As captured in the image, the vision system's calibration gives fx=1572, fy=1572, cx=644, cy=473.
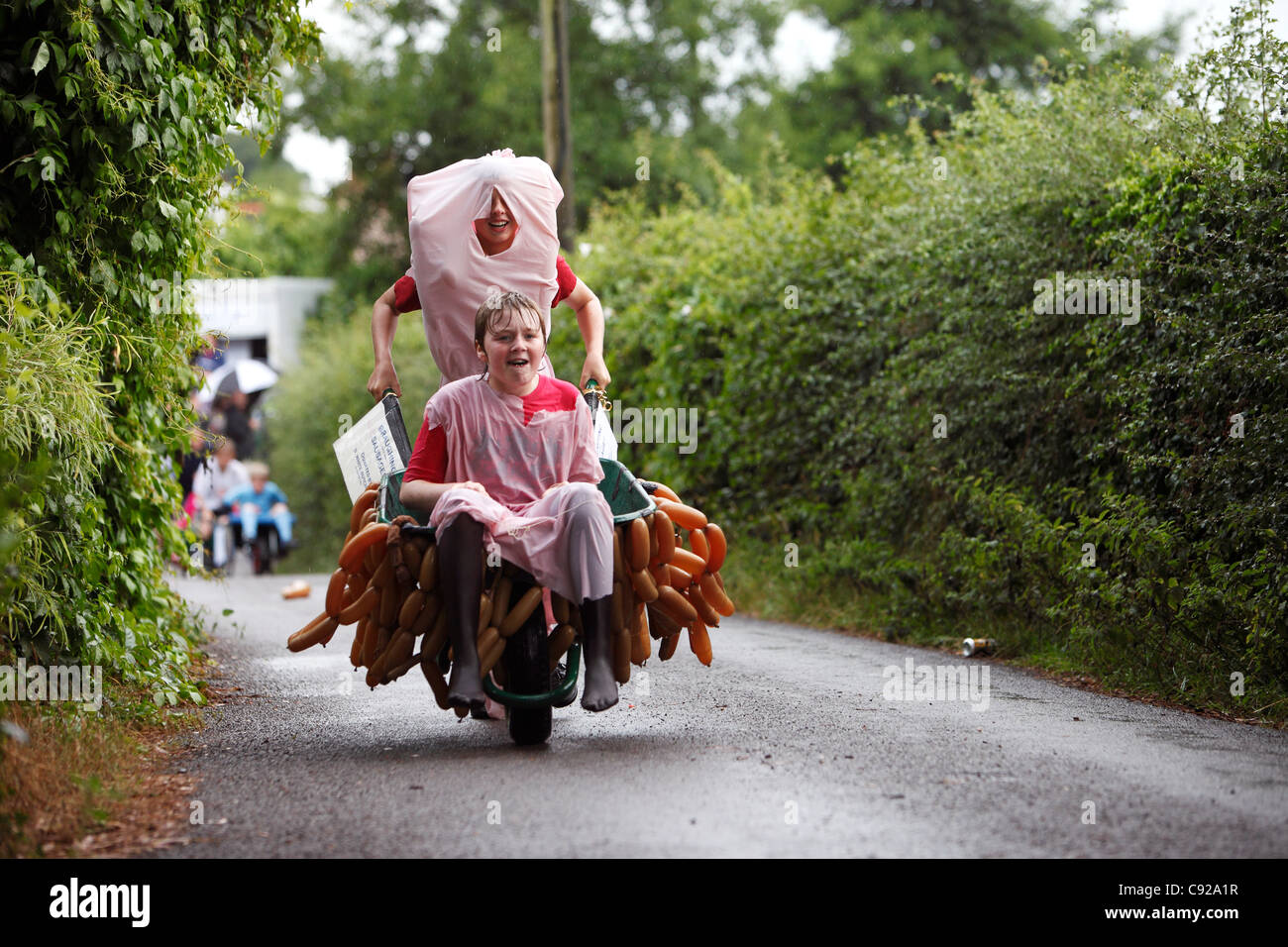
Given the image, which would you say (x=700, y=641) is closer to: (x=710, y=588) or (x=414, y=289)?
(x=710, y=588)

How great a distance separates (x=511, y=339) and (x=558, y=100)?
1632 cm

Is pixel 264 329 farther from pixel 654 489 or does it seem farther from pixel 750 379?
pixel 654 489

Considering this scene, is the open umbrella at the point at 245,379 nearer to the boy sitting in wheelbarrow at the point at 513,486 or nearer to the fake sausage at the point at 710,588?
the boy sitting in wheelbarrow at the point at 513,486

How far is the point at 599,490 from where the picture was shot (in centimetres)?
646

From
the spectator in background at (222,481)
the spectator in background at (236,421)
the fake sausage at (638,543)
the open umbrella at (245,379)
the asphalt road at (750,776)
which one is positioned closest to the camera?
the asphalt road at (750,776)

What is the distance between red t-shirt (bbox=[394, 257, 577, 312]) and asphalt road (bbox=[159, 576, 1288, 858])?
1.96 meters

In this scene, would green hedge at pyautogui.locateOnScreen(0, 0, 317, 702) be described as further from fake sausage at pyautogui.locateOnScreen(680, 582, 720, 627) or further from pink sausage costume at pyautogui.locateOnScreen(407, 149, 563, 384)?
fake sausage at pyautogui.locateOnScreen(680, 582, 720, 627)

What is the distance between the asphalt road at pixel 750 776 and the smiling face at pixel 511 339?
1535 mm

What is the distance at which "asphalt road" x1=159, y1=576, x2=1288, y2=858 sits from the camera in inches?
187

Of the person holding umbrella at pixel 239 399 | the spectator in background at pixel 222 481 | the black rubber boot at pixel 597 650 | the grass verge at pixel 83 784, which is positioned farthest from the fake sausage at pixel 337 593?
the person holding umbrella at pixel 239 399

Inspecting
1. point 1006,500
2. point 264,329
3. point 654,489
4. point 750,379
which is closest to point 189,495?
point 750,379

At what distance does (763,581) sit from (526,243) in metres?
6.43

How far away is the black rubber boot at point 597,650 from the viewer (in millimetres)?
6129

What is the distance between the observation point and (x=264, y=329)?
40.5 meters
